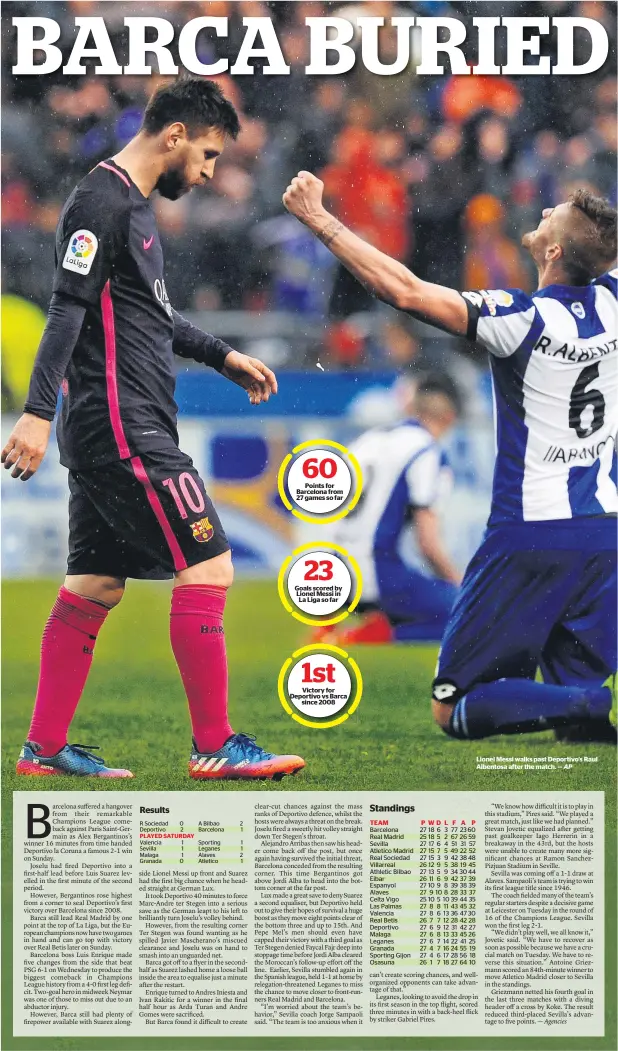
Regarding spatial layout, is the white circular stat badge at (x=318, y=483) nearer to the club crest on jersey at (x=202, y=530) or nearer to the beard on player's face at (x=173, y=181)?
the club crest on jersey at (x=202, y=530)

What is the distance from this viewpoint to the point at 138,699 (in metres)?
4.45

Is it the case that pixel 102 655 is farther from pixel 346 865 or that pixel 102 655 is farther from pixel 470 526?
pixel 470 526

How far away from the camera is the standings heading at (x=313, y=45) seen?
4.12m

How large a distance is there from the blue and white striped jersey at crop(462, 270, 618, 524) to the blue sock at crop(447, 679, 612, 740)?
21.8 inches

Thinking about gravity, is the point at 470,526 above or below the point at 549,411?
below

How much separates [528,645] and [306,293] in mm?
1463

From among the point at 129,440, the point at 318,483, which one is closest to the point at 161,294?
the point at 129,440

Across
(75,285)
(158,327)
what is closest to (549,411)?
(158,327)

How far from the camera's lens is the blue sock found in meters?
4.23

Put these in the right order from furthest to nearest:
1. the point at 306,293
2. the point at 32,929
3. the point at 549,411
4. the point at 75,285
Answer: the point at 306,293
the point at 549,411
the point at 32,929
the point at 75,285

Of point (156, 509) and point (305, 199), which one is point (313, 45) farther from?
point (156, 509)

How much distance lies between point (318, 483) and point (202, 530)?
528mm

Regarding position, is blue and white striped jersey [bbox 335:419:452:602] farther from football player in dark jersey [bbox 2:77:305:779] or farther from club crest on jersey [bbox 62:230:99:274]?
club crest on jersey [bbox 62:230:99:274]

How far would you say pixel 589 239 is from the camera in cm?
421
